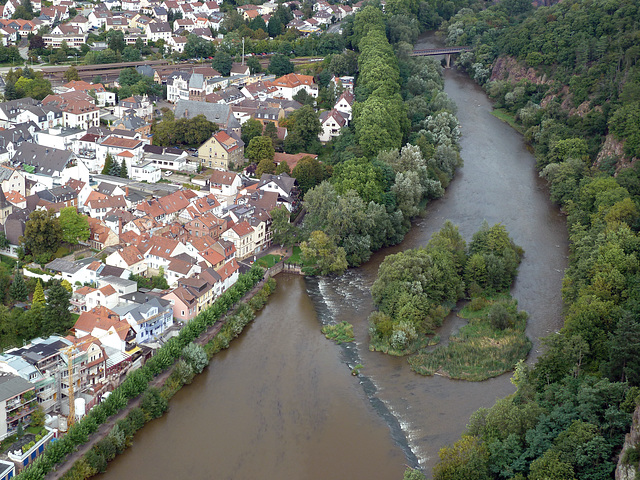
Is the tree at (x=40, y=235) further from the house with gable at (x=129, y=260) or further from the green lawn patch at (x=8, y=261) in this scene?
the house with gable at (x=129, y=260)

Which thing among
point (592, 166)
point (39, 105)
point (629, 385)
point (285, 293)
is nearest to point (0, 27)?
point (39, 105)

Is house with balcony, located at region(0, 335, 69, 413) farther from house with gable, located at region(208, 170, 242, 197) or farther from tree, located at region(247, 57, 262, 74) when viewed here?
tree, located at region(247, 57, 262, 74)

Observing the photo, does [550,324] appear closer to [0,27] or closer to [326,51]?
[326,51]

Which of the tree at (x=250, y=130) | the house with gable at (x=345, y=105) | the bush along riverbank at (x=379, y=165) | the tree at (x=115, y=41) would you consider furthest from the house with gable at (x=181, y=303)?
the tree at (x=115, y=41)

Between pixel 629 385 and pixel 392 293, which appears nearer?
pixel 629 385

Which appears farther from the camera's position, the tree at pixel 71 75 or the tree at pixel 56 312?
the tree at pixel 71 75

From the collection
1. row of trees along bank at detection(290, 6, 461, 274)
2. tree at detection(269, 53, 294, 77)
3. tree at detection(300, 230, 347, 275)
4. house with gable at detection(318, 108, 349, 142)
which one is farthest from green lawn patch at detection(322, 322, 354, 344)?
tree at detection(269, 53, 294, 77)

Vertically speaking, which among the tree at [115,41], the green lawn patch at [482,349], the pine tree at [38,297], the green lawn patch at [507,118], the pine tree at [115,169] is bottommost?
the green lawn patch at [482,349]
